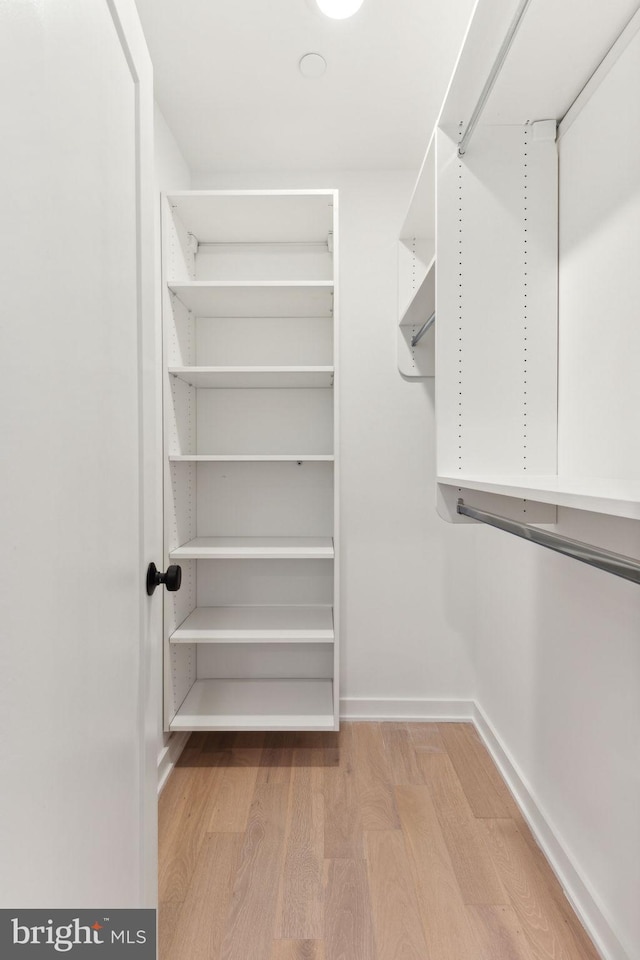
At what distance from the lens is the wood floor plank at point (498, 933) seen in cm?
119

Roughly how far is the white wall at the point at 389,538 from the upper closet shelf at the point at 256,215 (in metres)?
0.26

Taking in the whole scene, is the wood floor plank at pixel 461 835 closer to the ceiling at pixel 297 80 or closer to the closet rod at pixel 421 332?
the closet rod at pixel 421 332

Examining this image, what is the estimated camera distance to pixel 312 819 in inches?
64.4

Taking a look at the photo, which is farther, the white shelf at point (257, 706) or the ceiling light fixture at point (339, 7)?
the white shelf at point (257, 706)

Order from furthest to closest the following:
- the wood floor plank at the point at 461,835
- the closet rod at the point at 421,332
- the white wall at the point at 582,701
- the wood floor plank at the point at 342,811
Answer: the closet rod at the point at 421,332
the wood floor plank at the point at 342,811
the wood floor plank at the point at 461,835
the white wall at the point at 582,701

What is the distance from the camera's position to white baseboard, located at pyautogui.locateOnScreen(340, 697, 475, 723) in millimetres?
2270

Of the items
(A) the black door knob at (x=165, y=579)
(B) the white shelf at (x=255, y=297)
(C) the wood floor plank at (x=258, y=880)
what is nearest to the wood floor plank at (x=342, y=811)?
(C) the wood floor plank at (x=258, y=880)

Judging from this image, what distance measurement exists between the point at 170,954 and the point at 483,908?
0.78m

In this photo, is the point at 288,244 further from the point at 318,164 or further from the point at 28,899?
the point at 28,899

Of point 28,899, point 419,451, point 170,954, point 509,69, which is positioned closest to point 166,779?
point 170,954

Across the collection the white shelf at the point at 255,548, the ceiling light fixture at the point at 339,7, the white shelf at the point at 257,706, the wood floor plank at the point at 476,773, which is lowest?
the wood floor plank at the point at 476,773

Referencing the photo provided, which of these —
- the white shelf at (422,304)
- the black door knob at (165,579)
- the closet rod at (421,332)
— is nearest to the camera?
the black door knob at (165,579)

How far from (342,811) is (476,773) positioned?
547 millimetres

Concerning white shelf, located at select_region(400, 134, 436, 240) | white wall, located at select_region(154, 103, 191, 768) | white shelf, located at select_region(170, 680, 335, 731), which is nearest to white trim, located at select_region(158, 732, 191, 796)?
white wall, located at select_region(154, 103, 191, 768)
